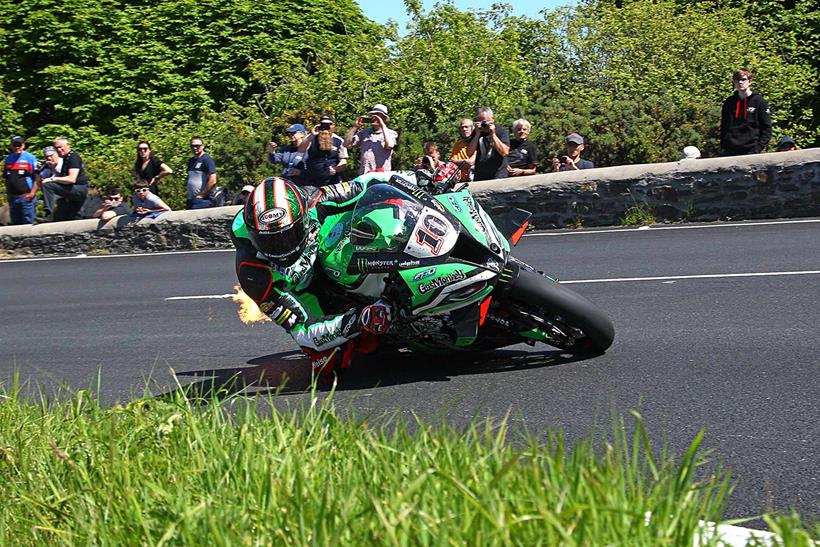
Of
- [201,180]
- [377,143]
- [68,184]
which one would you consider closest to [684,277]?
[377,143]

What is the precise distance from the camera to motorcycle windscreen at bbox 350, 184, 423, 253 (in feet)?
21.9

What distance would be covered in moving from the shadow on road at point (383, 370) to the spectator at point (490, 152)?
8.30 meters

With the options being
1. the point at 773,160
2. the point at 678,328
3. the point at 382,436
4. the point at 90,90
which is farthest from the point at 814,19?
the point at 382,436

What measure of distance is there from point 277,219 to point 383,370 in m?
1.57

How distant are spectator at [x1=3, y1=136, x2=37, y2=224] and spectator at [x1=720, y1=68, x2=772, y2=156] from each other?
417 inches

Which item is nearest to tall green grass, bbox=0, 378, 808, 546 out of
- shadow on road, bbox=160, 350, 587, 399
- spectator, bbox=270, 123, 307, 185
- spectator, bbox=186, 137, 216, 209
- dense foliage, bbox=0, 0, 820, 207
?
shadow on road, bbox=160, 350, 587, 399

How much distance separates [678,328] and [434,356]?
67.1 inches

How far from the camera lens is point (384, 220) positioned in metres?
A: 6.71

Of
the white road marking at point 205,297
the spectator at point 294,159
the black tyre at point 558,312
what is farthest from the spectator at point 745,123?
the black tyre at point 558,312

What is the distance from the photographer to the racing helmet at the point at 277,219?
22.1 ft

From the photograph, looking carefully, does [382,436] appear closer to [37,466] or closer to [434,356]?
[37,466]

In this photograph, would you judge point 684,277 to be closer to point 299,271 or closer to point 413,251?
point 413,251

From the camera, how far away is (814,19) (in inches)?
1054

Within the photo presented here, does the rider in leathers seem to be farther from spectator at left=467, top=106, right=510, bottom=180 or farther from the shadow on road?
spectator at left=467, top=106, right=510, bottom=180
